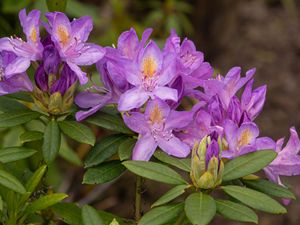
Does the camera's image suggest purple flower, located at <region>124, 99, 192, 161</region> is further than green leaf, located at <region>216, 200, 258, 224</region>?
Yes

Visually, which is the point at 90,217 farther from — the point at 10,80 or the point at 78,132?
the point at 10,80

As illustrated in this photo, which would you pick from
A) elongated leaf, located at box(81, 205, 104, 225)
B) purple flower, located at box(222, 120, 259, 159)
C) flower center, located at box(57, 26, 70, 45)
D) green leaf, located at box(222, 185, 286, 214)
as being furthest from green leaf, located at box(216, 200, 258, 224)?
flower center, located at box(57, 26, 70, 45)

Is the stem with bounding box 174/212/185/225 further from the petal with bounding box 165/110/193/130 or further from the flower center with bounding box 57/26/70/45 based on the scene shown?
the flower center with bounding box 57/26/70/45

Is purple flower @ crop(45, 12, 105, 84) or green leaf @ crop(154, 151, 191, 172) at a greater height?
purple flower @ crop(45, 12, 105, 84)

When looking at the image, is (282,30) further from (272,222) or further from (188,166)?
(188,166)

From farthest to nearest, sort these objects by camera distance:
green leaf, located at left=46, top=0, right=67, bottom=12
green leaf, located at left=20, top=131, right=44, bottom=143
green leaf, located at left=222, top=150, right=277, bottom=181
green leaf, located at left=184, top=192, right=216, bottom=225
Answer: green leaf, located at left=46, top=0, right=67, bottom=12 → green leaf, located at left=20, top=131, right=44, bottom=143 → green leaf, located at left=222, top=150, right=277, bottom=181 → green leaf, located at left=184, top=192, right=216, bottom=225

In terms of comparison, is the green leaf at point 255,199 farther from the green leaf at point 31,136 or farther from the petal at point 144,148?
the green leaf at point 31,136

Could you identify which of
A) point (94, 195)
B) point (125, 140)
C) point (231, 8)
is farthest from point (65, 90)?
point (231, 8)
